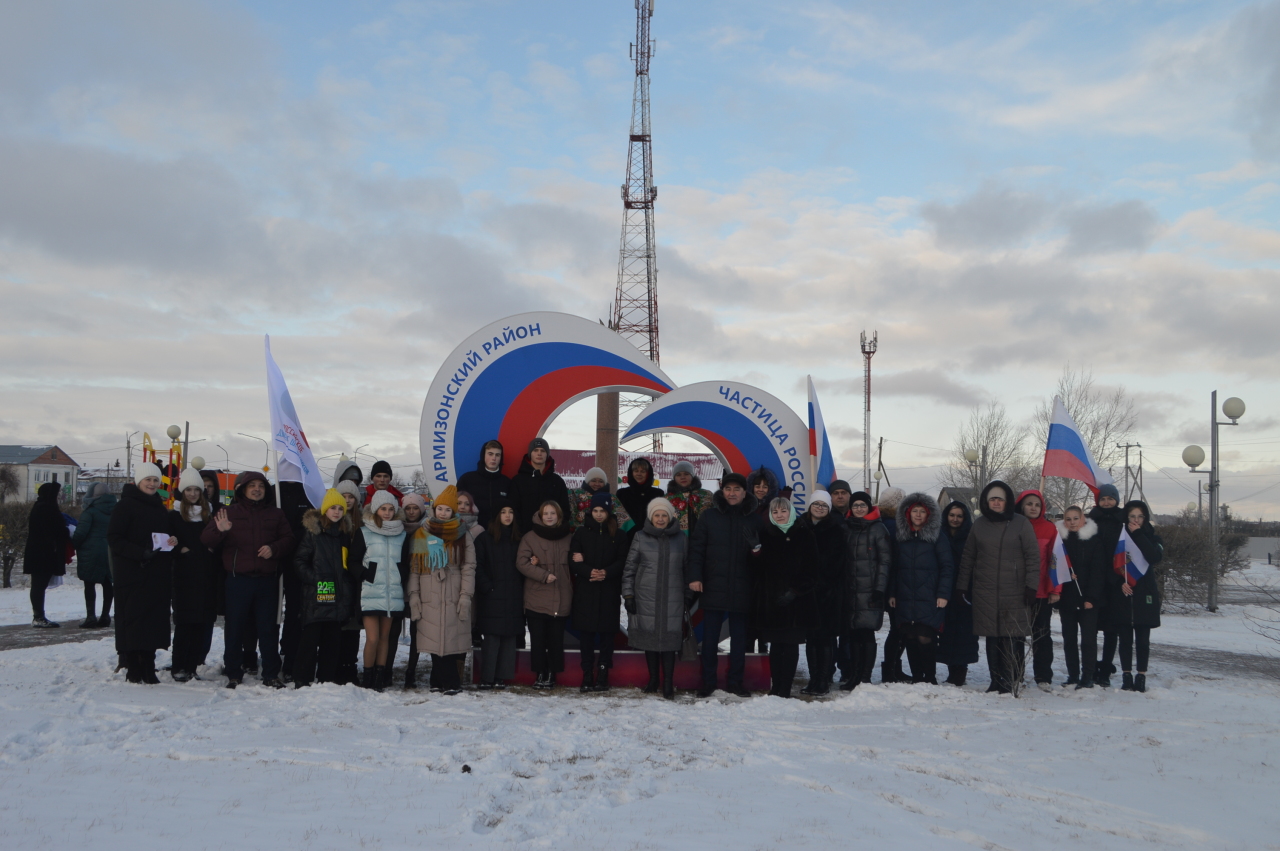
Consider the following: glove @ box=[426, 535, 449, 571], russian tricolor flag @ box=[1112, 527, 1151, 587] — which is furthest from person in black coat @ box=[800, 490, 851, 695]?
glove @ box=[426, 535, 449, 571]

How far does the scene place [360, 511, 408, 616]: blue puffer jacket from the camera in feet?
21.1

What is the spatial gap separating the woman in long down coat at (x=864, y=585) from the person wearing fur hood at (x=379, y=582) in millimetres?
3436

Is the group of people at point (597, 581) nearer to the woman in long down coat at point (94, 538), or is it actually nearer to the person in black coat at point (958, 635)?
the person in black coat at point (958, 635)

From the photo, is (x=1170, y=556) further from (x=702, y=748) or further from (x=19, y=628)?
(x=19, y=628)

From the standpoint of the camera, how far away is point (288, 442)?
6926mm

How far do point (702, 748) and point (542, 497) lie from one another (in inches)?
111

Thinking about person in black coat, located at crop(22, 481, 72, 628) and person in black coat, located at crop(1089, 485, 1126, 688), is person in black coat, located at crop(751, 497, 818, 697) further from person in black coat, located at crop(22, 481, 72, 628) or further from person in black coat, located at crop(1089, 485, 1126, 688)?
person in black coat, located at crop(22, 481, 72, 628)

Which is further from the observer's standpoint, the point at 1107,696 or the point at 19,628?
the point at 19,628

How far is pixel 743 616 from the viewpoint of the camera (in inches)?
265

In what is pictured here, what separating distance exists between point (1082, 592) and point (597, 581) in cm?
385

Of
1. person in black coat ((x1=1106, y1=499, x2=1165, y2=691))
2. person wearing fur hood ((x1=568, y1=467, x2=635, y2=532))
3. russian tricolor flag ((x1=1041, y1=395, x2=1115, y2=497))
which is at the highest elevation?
russian tricolor flag ((x1=1041, y1=395, x2=1115, y2=497))

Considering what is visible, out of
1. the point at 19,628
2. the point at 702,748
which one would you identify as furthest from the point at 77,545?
the point at 702,748

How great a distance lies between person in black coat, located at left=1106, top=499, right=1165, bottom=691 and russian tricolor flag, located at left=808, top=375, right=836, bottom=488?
7.76 feet

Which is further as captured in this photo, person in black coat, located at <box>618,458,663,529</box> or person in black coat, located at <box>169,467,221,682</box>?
person in black coat, located at <box>618,458,663,529</box>
